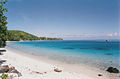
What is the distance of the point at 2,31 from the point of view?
32.9ft

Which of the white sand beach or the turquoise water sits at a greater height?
the white sand beach

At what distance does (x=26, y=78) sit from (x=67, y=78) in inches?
127

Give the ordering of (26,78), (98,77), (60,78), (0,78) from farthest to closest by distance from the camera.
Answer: (98,77)
(60,78)
(26,78)
(0,78)

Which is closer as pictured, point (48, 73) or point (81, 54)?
point (48, 73)

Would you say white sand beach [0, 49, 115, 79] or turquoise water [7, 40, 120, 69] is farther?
turquoise water [7, 40, 120, 69]

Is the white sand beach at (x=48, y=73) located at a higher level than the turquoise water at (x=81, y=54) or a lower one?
higher

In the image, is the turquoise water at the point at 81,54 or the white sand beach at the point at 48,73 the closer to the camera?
the white sand beach at the point at 48,73

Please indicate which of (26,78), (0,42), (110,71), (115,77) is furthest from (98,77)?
(0,42)

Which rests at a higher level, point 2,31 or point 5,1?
point 5,1

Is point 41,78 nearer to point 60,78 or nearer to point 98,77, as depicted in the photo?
point 60,78

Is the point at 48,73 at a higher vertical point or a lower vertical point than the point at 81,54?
higher

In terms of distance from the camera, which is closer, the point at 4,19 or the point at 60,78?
the point at 60,78

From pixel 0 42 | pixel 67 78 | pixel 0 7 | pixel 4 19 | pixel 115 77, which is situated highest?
pixel 0 7

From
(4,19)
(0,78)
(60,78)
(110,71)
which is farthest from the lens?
(110,71)
